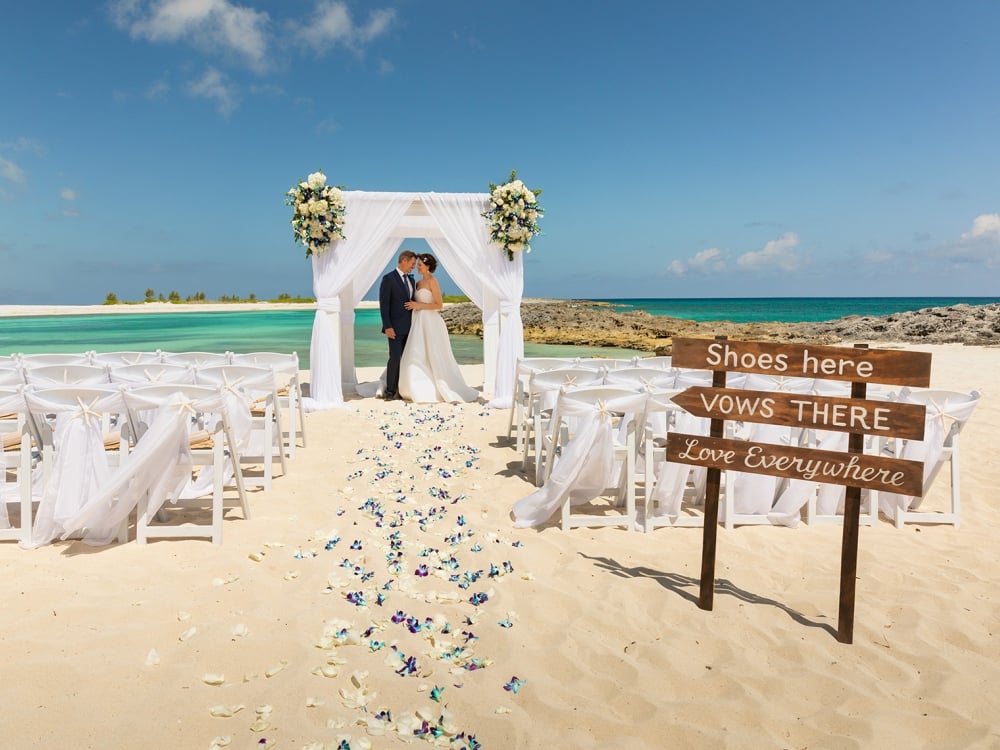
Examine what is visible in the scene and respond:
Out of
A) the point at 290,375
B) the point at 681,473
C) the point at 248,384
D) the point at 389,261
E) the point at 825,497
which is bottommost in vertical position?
the point at 825,497

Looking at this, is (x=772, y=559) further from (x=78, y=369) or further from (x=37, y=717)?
(x=78, y=369)

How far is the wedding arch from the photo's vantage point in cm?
891

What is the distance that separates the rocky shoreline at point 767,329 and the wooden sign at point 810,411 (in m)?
13.2

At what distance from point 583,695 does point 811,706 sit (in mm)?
851

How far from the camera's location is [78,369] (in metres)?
5.00

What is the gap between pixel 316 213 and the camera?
854 cm

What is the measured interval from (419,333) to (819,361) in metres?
7.06

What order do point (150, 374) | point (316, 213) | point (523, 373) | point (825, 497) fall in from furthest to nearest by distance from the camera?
point (316, 213) < point (523, 373) < point (150, 374) < point (825, 497)

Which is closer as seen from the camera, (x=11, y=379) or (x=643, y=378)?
(x=11, y=379)

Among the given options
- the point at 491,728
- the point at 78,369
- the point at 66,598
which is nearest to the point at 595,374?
A: the point at 491,728

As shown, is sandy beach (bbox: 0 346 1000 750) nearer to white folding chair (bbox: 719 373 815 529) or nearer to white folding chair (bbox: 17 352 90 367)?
white folding chair (bbox: 719 373 815 529)

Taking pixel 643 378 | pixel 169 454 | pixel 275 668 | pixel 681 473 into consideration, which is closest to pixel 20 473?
pixel 169 454

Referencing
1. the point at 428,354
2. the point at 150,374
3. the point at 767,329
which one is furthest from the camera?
the point at 767,329

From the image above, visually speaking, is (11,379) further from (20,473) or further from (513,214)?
(513,214)
